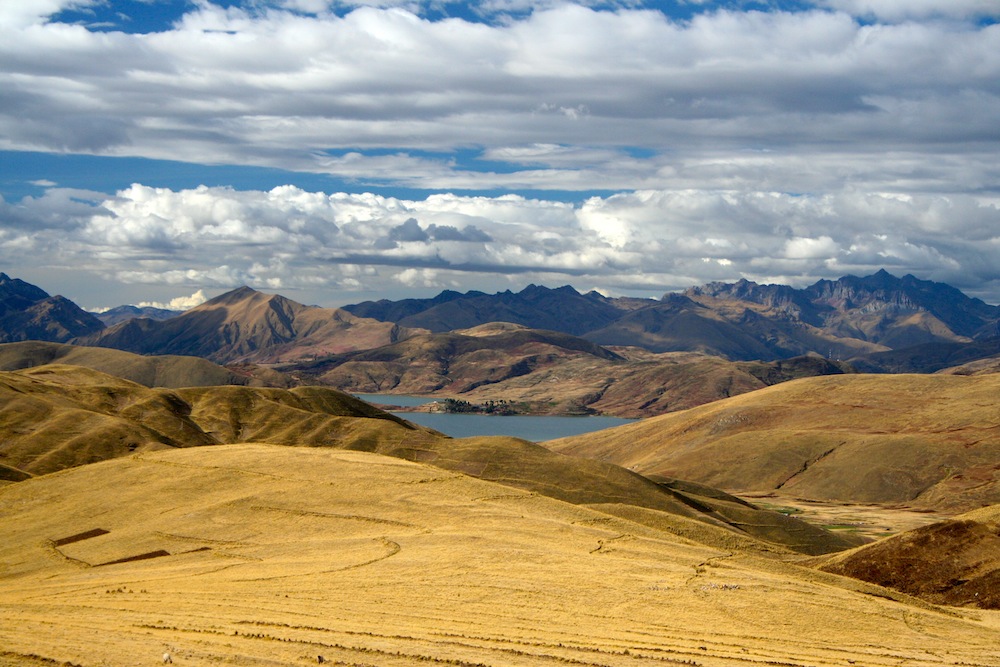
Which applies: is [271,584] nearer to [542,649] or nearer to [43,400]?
[542,649]

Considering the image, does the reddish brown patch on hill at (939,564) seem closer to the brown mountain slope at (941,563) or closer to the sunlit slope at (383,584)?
the brown mountain slope at (941,563)

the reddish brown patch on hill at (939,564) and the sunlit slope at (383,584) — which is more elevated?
the sunlit slope at (383,584)

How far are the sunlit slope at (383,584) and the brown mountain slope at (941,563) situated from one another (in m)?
9.08

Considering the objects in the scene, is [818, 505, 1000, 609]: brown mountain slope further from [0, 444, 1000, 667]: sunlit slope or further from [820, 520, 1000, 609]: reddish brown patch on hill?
[0, 444, 1000, 667]: sunlit slope

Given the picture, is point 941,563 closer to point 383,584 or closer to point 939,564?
point 939,564

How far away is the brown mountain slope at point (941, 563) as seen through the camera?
86.6 meters

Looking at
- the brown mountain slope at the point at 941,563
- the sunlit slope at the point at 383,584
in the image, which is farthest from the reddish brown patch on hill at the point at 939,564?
the sunlit slope at the point at 383,584

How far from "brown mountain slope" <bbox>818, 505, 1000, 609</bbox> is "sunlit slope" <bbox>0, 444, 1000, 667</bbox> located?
9077mm

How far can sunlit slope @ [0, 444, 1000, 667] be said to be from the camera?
48156 millimetres

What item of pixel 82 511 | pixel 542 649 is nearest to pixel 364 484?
pixel 82 511

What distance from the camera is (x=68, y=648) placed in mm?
41000

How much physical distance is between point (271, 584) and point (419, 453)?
5052 inches

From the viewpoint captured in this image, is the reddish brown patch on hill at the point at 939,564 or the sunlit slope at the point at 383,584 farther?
the reddish brown patch on hill at the point at 939,564

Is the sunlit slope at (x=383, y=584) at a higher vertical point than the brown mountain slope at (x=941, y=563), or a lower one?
higher
